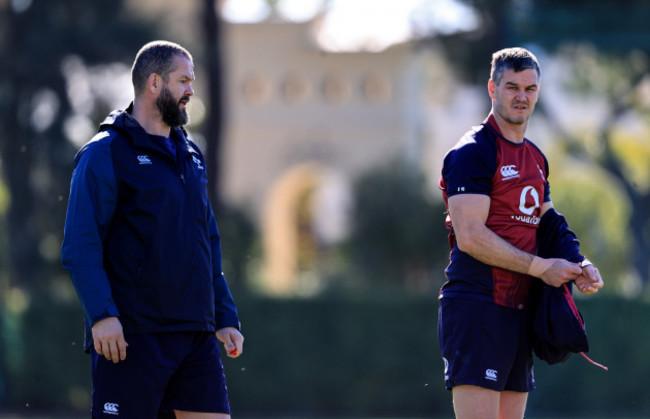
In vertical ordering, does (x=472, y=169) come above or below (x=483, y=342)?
above

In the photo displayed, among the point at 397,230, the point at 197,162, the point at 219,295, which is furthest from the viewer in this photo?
the point at 397,230

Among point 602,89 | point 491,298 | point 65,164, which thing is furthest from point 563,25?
point 491,298

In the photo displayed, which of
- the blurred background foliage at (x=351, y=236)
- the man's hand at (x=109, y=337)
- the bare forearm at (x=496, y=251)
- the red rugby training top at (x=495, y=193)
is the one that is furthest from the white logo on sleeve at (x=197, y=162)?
the blurred background foliage at (x=351, y=236)

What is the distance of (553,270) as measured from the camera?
5414 mm

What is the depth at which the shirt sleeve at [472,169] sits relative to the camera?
5.45 m

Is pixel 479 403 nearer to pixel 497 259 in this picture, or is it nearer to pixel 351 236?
pixel 497 259

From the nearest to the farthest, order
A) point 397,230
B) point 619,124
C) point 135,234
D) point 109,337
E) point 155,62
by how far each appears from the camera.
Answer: point 109,337
point 135,234
point 155,62
point 619,124
point 397,230

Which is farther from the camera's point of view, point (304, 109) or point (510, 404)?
point (304, 109)

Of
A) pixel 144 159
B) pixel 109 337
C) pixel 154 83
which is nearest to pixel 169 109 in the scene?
pixel 154 83

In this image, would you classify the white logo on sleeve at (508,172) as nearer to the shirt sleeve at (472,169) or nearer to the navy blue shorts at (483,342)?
the shirt sleeve at (472,169)

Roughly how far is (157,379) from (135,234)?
69 cm

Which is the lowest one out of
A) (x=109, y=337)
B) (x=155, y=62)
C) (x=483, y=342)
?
(x=483, y=342)

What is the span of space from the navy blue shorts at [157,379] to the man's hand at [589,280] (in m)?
1.85

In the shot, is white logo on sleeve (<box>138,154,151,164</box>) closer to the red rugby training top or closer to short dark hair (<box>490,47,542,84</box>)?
the red rugby training top
